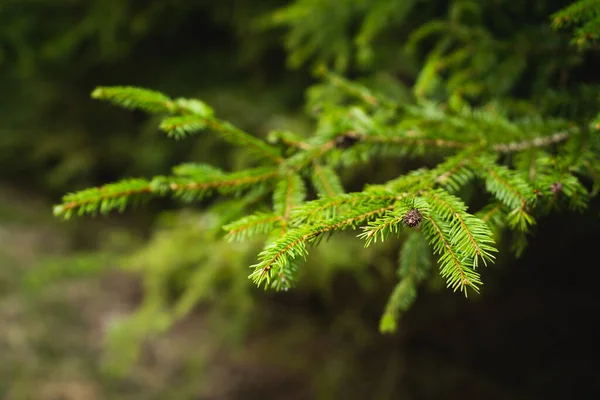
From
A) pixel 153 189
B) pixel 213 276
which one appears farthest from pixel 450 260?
pixel 213 276

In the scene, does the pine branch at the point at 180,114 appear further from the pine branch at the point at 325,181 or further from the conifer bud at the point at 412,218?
the conifer bud at the point at 412,218

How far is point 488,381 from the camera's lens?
14.0 feet

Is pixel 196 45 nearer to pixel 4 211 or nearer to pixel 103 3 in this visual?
pixel 103 3

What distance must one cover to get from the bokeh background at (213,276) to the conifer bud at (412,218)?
1839 mm

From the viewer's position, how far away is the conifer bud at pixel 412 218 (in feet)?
2.93

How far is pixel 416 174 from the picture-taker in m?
1.23

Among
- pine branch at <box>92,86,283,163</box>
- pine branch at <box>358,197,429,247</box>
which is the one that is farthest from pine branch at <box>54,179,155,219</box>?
pine branch at <box>358,197,429,247</box>

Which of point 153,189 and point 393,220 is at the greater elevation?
point 153,189

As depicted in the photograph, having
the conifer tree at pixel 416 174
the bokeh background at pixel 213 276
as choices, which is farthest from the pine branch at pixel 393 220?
the bokeh background at pixel 213 276

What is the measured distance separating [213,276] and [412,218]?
2.22 meters

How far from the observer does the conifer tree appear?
944 mm

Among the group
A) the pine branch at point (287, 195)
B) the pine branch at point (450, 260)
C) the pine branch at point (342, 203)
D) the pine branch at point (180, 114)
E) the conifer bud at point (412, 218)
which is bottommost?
the pine branch at point (450, 260)

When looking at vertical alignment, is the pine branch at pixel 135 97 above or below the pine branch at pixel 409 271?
above

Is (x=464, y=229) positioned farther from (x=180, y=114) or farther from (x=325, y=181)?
(x=180, y=114)
